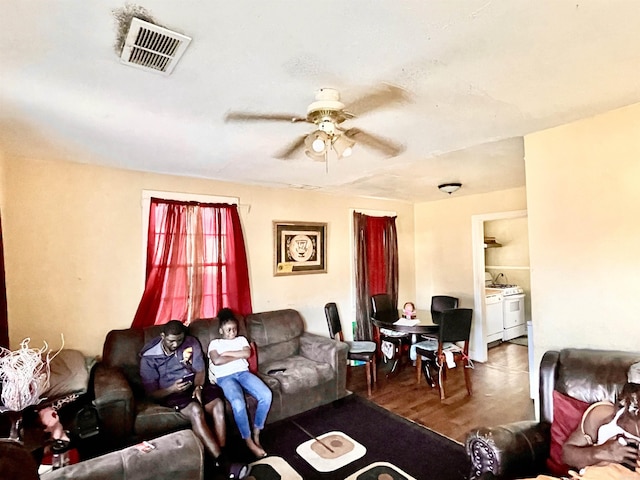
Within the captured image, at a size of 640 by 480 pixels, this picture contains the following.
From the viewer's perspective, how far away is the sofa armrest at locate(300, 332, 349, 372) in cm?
363

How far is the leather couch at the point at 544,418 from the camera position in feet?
5.61

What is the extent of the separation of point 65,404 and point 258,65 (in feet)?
8.60

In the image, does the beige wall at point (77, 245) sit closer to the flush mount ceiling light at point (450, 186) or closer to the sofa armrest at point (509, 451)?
the flush mount ceiling light at point (450, 186)

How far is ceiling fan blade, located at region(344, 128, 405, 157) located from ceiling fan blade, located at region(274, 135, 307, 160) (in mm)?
362

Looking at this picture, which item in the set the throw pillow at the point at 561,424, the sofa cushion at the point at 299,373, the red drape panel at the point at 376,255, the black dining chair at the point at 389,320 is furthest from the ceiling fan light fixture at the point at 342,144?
the red drape panel at the point at 376,255

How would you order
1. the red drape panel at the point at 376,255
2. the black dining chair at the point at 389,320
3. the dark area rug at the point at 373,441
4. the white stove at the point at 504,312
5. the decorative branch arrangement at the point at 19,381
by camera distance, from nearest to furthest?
the decorative branch arrangement at the point at 19,381, the dark area rug at the point at 373,441, the black dining chair at the point at 389,320, the red drape panel at the point at 376,255, the white stove at the point at 504,312

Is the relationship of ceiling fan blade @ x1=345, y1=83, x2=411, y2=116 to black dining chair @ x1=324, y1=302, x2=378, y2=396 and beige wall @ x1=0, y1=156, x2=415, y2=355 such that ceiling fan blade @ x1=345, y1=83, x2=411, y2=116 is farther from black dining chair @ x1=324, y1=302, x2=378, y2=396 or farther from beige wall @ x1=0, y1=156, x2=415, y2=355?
black dining chair @ x1=324, y1=302, x2=378, y2=396

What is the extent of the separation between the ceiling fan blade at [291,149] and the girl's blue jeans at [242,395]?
199cm

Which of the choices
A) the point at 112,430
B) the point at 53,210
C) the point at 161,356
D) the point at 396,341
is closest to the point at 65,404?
the point at 112,430

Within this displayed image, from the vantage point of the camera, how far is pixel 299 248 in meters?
4.48

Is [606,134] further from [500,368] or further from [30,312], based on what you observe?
[30,312]

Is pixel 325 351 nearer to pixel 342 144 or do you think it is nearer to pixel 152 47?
pixel 342 144

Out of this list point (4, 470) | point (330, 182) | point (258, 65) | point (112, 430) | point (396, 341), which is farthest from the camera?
point (396, 341)

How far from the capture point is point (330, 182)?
4062 mm
